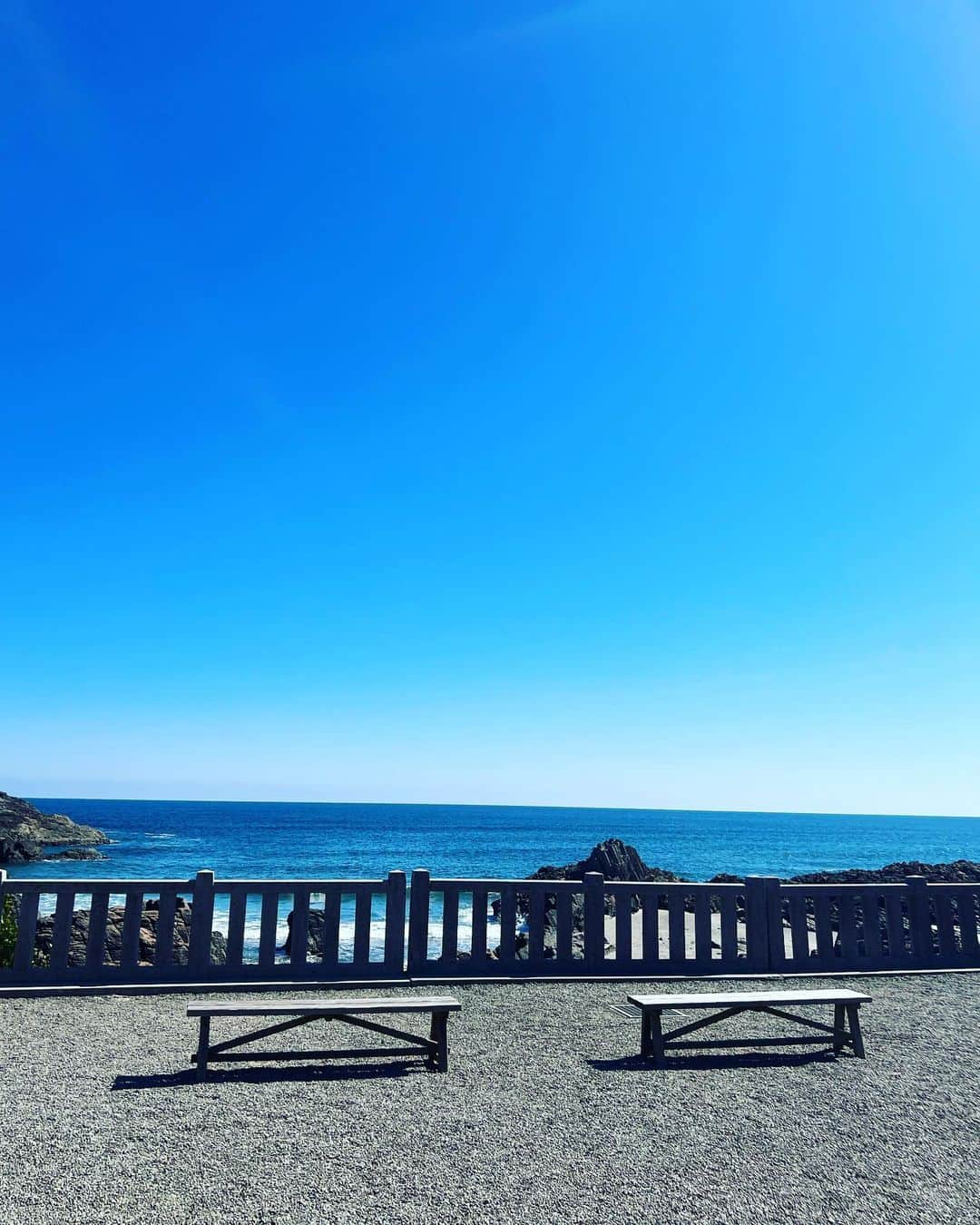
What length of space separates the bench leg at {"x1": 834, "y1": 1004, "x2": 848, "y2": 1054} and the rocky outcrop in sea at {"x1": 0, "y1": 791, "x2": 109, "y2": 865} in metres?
56.8

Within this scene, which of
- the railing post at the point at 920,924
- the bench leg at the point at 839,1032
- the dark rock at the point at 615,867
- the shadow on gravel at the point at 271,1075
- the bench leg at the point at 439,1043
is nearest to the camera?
the shadow on gravel at the point at 271,1075

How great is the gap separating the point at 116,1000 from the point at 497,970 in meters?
3.54

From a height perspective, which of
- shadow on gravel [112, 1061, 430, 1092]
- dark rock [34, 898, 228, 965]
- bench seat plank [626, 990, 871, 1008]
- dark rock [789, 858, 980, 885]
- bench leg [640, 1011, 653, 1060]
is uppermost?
bench seat plank [626, 990, 871, 1008]

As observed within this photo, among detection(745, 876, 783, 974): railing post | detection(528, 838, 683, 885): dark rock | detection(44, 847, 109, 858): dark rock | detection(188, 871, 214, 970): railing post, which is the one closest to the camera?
detection(188, 871, 214, 970): railing post

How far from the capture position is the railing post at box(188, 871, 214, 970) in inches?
307

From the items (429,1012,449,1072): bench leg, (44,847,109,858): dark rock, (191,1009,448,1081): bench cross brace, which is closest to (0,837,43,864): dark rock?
(44,847,109,858): dark rock

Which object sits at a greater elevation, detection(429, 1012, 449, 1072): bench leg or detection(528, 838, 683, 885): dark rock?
detection(429, 1012, 449, 1072): bench leg

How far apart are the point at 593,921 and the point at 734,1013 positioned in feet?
7.79

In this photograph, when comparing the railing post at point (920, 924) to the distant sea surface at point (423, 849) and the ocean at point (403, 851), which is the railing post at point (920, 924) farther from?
the distant sea surface at point (423, 849)

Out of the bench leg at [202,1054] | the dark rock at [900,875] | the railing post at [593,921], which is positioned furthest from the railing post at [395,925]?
the dark rock at [900,875]

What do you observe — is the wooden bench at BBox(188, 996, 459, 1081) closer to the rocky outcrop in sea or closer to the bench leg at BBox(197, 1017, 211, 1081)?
the bench leg at BBox(197, 1017, 211, 1081)

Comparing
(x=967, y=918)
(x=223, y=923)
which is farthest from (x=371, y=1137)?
(x=223, y=923)

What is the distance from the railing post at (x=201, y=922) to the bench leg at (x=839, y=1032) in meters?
5.37

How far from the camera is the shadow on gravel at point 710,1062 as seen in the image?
19.5 feet
